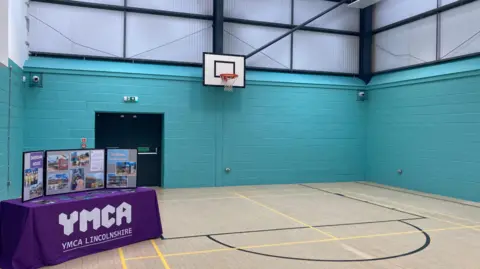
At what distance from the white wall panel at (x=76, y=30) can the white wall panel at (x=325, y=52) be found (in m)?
5.68

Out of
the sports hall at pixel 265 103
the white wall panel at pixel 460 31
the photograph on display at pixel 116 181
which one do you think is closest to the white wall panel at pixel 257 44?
the sports hall at pixel 265 103

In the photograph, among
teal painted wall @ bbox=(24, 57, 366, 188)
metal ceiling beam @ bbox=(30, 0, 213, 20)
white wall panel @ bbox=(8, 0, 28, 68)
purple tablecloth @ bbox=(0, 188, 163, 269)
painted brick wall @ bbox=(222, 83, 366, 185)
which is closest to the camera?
purple tablecloth @ bbox=(0, 188, 163, 269)

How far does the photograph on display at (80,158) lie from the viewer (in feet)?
17.9

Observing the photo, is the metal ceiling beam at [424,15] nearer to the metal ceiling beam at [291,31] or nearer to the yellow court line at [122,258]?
the metal ceiling beam at [291,31]

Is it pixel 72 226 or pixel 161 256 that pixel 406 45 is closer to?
pixel 161 256

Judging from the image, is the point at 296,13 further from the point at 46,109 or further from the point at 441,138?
the point at 46,109

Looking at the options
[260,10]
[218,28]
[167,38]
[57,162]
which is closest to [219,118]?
[218,28]

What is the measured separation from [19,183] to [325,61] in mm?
9784

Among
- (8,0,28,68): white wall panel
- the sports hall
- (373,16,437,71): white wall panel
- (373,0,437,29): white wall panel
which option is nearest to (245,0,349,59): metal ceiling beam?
the sports hall

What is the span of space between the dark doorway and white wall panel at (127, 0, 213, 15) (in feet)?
10.4

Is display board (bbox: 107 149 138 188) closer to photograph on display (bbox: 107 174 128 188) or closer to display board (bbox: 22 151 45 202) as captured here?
photograph on display (bbox: 107 174 128 188)

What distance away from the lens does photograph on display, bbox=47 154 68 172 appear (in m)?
5.19

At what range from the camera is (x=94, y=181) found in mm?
5746

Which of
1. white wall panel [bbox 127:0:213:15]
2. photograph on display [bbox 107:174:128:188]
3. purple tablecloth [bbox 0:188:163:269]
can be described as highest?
white wall panel [bbox 127:0:213:15]
